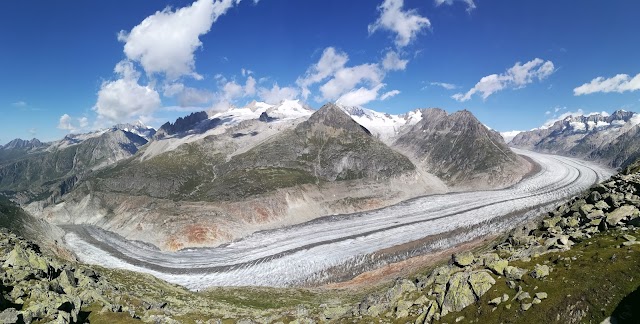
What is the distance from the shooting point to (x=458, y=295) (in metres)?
37.6

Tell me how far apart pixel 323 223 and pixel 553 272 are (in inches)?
6109

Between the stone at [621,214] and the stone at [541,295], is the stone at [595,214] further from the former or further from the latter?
the stone at [541,295]

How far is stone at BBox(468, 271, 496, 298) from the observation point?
3666 centimetres

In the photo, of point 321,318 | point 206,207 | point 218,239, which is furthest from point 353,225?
point 321,318

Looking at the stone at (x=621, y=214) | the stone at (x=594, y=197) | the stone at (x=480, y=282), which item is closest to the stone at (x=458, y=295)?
the stone at (x=480, y=282)

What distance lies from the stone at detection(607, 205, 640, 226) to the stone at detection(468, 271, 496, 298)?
1589cm

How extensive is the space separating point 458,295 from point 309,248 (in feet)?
375

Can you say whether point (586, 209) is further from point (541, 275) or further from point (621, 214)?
point (541, 275)

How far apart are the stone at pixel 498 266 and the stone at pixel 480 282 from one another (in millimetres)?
1359

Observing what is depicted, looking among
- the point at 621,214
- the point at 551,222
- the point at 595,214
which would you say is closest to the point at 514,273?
the point at 621,214

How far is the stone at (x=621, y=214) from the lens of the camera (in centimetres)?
4156

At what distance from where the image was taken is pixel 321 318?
4909cm

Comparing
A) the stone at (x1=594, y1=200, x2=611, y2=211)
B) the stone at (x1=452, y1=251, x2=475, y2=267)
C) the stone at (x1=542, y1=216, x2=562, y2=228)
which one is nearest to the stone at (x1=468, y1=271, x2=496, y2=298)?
the stone at (x1=452, y1=251, x2=475, y2=267)

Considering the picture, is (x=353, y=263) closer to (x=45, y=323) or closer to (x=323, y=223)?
(x=323, y=223)
